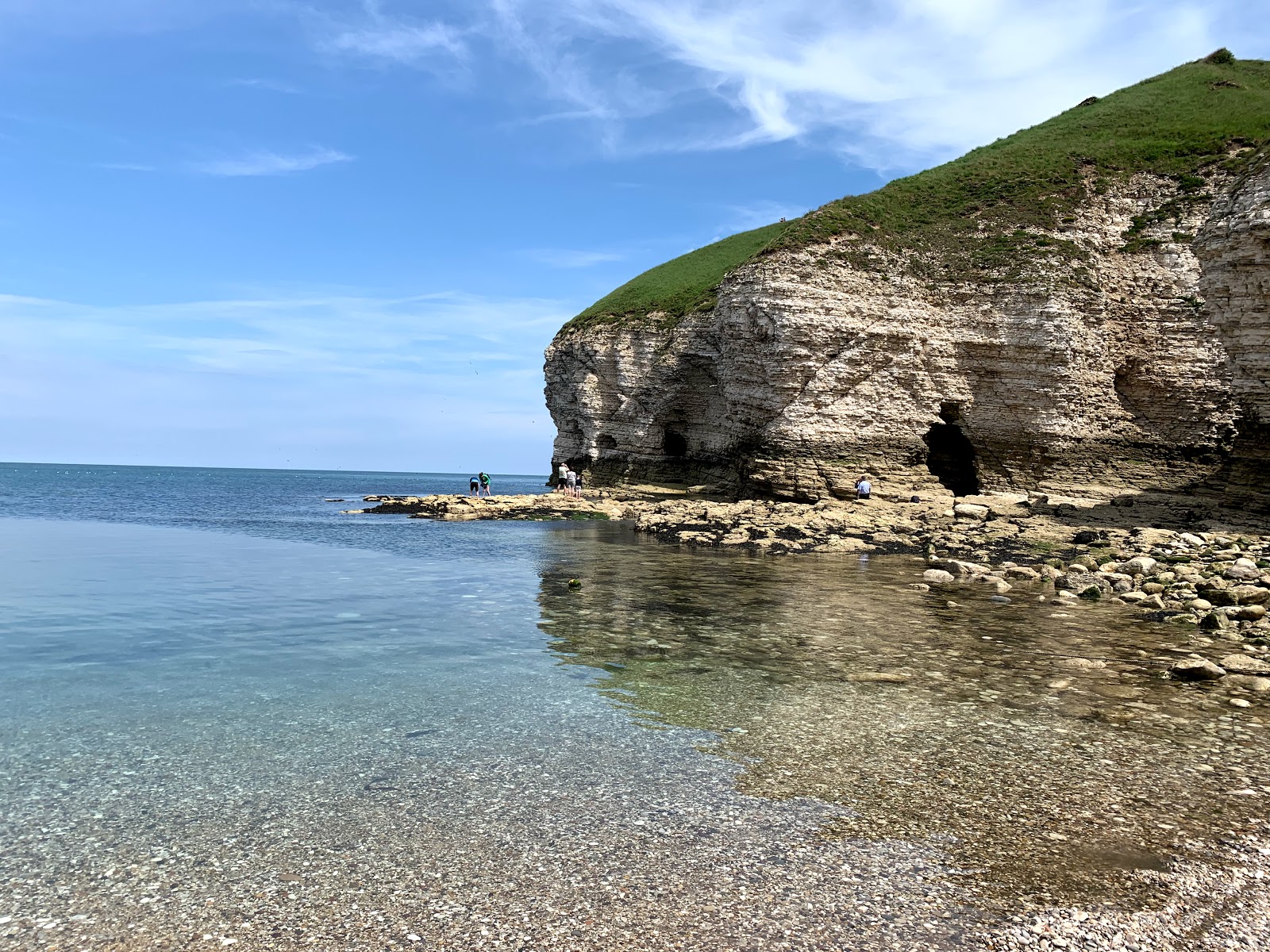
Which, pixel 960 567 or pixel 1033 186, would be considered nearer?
pixel 960 567

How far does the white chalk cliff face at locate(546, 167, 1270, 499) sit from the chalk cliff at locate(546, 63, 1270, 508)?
0.08m

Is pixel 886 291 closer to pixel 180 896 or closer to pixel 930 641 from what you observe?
pixel 930 641

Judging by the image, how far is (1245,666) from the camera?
36.4 feet

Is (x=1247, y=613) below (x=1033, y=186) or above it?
below

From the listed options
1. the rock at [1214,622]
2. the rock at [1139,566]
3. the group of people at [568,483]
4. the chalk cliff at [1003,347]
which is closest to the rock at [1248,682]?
the rock at [1214,622]

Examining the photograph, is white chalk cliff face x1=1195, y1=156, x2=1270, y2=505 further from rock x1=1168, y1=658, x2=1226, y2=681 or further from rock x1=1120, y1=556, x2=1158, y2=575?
rock x1=1168, y1=658, x2=1226, y2=681

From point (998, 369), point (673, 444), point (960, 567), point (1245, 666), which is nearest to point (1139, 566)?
point (960, 567)

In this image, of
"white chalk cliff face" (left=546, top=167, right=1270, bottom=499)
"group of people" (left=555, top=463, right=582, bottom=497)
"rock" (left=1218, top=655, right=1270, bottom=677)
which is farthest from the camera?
"group of people" (left=555, top=463, right=582, bottom=497)

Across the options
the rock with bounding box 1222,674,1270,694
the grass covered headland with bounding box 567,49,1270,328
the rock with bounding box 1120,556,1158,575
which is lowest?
the rock with bounding box 1222,674,1270,694

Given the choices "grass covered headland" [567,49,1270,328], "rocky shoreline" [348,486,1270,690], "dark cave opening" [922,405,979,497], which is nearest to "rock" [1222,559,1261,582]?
"rocky shoreline" [348,486,1270,690]

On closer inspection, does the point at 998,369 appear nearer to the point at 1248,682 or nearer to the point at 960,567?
the point at 960,567

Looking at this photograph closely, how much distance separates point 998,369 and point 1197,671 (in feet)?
96.5

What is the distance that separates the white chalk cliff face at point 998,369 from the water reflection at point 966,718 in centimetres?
2131

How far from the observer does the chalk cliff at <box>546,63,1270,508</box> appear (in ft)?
116
